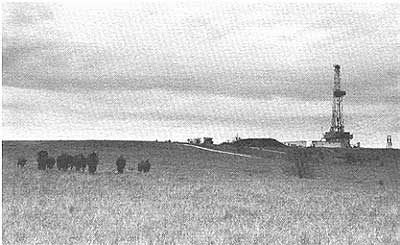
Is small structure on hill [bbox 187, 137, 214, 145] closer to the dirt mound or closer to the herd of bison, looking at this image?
the dirt mound

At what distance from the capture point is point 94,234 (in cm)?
1585

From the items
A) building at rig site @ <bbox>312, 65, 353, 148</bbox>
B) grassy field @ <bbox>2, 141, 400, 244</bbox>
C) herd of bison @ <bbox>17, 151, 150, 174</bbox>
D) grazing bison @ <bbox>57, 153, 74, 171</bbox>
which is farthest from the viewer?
building at rig site @ <bbox>312, 65, 353, 148</bbox>

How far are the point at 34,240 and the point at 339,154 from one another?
7441 cm

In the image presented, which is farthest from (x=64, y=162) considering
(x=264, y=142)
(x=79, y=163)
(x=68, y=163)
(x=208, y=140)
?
(x=264, y=142)

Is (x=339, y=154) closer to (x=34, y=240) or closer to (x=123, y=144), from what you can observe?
(x=123, y=144)

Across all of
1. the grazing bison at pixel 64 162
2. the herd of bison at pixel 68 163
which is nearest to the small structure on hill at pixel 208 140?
the herd of bison at pixel 68 163

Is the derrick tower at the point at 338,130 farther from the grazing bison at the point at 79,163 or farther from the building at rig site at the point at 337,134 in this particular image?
the grazing bison at the point at 79,163

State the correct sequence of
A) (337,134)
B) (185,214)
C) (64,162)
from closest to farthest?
1. (185,214)
2. (64,162)
3. (337,134)

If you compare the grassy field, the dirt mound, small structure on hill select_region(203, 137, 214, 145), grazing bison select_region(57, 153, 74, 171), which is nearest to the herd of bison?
grazing bison select_region(57, 153, 74, 171)

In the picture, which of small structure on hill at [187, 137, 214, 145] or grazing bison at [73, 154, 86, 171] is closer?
grazing bison at [73, 154, 86, 171]

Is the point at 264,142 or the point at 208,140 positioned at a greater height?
the point at 264,142

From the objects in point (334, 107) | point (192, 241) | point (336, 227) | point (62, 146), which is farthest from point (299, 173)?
point (334, 107)

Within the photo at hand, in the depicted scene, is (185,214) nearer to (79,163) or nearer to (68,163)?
(79,163)

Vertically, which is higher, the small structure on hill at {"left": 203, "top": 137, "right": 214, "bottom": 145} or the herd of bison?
the small structure on hill at {"left": 203, "top": 137, "right": 214, "bottom": 145}
